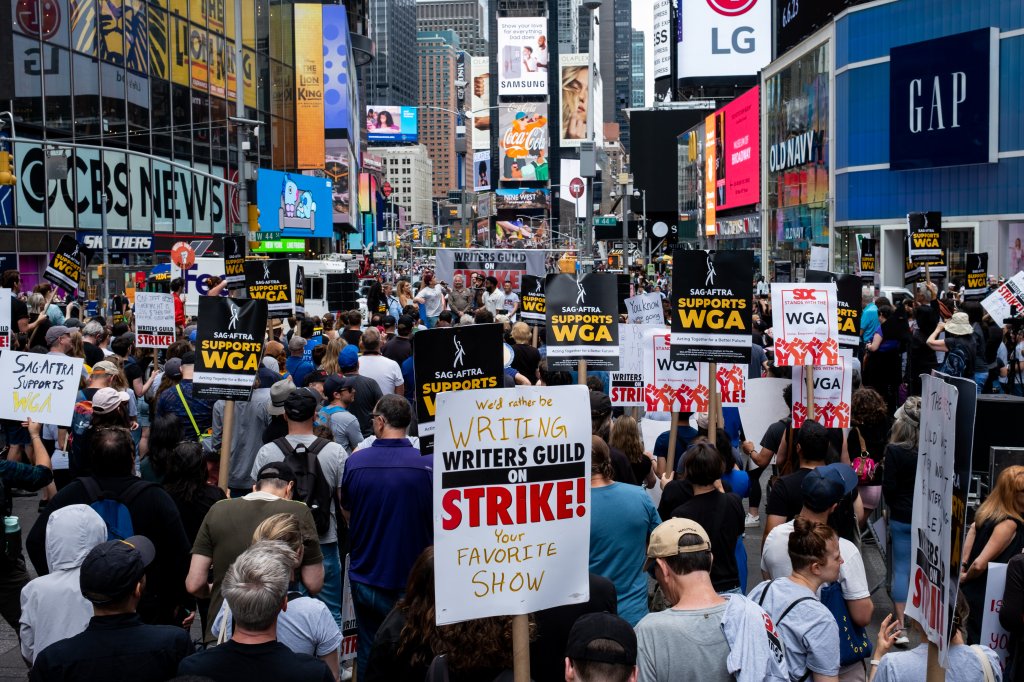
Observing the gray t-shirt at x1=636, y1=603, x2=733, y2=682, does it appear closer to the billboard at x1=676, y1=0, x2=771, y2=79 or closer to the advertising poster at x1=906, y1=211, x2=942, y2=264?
the advertising poster at x1=906, y1=211, x2=942, y2=264

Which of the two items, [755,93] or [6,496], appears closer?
[6,496]

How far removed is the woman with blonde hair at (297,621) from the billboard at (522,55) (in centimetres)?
17406

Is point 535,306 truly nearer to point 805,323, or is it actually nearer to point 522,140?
point 805,323

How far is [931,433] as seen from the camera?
4223 millimetres

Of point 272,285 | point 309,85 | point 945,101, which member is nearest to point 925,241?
point 272,285

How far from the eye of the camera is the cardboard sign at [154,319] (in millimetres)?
14828

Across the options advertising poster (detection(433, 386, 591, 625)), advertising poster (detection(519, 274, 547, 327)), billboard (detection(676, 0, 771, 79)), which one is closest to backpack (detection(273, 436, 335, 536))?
advertising poster (detection(433, 386, 591, 625))

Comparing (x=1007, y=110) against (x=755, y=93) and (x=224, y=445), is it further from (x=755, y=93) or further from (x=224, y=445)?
(x=224, y=445)

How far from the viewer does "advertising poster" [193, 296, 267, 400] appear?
9.01 meters

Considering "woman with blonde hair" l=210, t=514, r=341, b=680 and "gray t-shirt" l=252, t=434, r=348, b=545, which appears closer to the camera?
"woman with blonde hair" l=210, t=514, r=341, b=680

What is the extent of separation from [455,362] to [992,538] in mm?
2979

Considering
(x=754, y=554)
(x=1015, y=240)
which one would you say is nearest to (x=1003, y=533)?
(x=754, y=554)

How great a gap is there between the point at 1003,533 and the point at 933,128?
33.4 m

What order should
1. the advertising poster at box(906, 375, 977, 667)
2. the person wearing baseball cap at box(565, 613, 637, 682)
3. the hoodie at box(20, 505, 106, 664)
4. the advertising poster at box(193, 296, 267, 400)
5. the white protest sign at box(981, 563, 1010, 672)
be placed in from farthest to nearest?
the advertising poster at box(193, 296, 267, 400) → the white protest sign at box(981, 563, 1010, 672) → the hoodie at box(20, 505, 106, 664) → the advertising poster at box(906, 375, 977, 667) → the person wearing baseball cap at box(565, 613, 637, 682)
